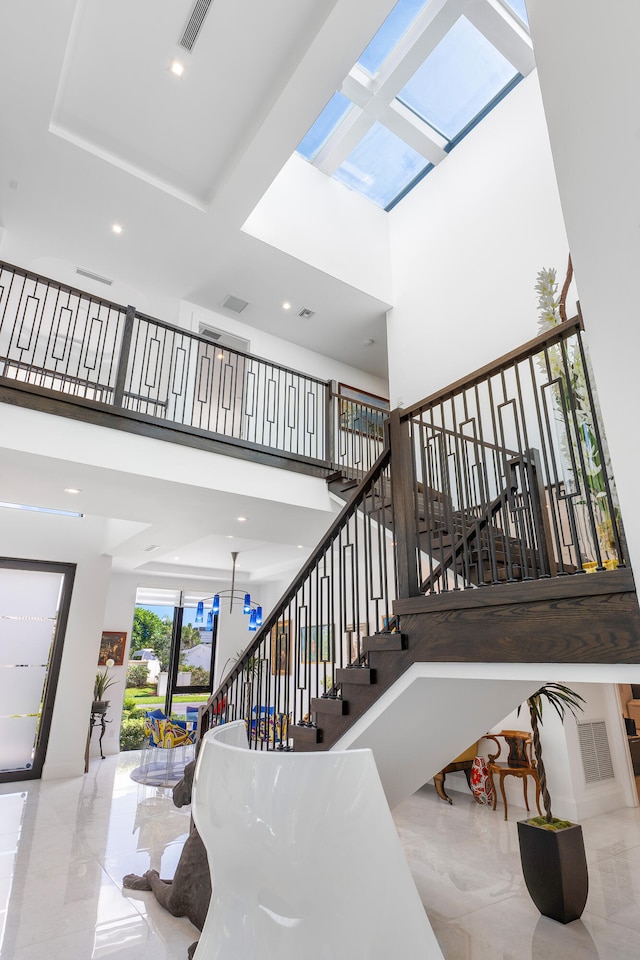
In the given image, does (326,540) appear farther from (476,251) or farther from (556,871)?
(476,251)

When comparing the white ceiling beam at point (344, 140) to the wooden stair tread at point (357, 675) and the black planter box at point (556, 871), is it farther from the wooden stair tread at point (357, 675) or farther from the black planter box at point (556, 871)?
the black planter box at point (556, 871)

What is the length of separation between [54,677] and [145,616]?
382 cm

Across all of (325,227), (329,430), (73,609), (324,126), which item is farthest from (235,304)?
(73,609)

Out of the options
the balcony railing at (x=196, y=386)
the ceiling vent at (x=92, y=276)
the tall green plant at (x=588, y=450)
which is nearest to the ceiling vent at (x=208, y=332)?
the balcony railing at (x=196, y=386)

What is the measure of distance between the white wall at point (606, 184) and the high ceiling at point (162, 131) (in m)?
3.86

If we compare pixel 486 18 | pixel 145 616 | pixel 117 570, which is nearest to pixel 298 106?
pixel 486 18

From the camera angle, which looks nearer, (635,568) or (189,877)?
(635,568)

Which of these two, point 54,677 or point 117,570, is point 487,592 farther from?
point 117,570

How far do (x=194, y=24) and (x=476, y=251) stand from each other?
12.7 feet

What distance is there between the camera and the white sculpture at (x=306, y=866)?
147cm

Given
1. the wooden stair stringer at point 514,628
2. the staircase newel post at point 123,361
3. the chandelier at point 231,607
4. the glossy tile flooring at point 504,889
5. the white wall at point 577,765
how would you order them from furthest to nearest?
the chandelier at point 231,607 → the white wall at point 577,765 → the staircase newel post at point 123,361 → the glossy tile flooring at point 504,889 → the wooden stair stringer at point 514,628

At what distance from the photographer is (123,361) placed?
193 inches

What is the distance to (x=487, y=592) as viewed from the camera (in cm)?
230

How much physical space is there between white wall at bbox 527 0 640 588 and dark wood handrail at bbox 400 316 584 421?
34.1 inches
